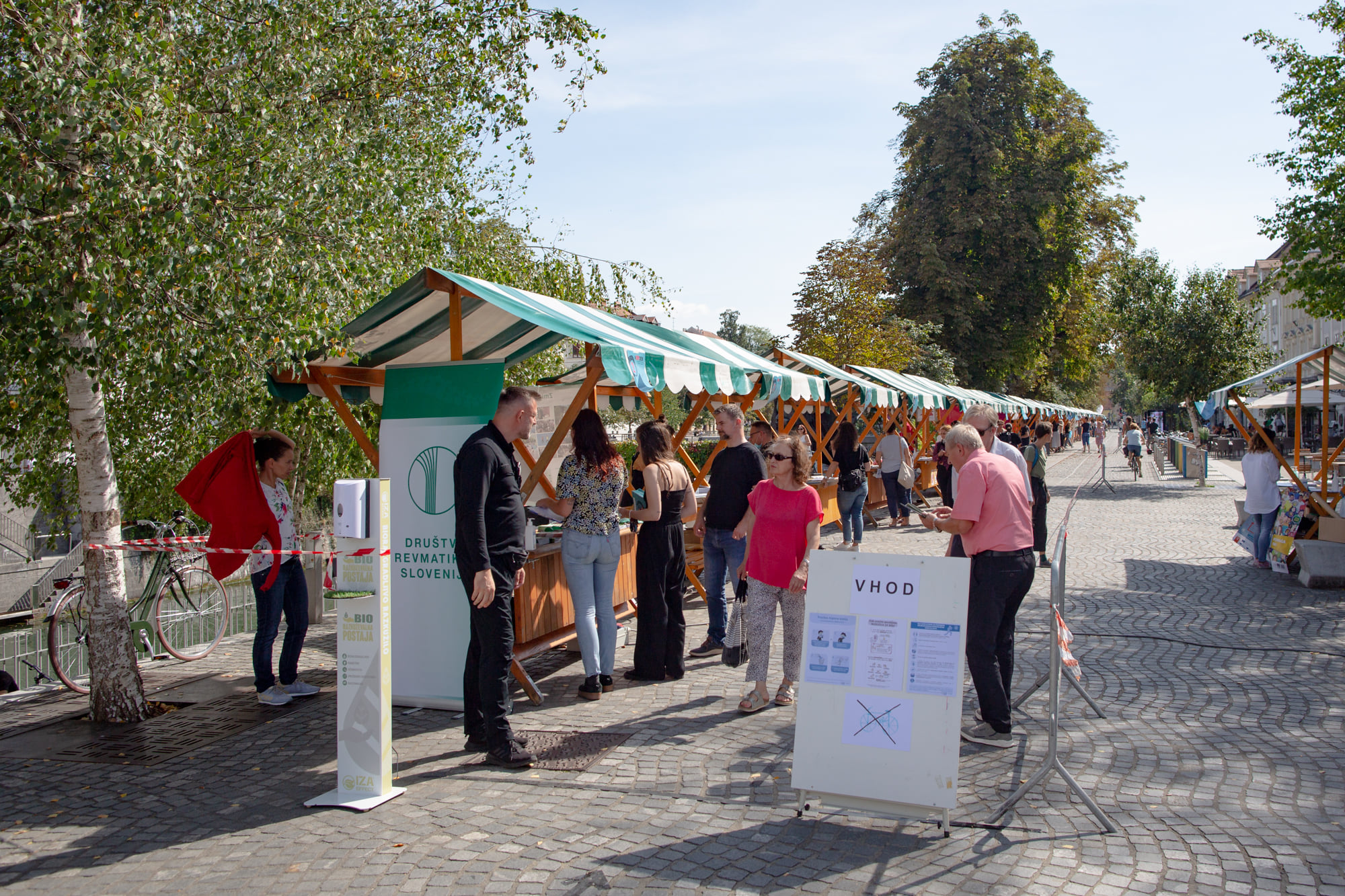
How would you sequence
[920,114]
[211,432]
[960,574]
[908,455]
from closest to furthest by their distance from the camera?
[960,574]
[211,432]
[908,455]
[920,114]

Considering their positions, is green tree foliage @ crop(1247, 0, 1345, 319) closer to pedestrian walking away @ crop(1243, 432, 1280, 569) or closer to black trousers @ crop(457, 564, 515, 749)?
pedestrian walking away @ crop(1243, 432, 1280, 569)

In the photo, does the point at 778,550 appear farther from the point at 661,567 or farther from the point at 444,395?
the point at 444,395

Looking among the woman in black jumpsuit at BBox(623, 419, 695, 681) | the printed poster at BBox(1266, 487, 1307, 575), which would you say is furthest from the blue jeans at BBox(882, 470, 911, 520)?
the woman in black jumpsuit at BBox(623, 419, 695, 681)

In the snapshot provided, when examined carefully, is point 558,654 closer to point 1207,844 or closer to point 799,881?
point 799,881

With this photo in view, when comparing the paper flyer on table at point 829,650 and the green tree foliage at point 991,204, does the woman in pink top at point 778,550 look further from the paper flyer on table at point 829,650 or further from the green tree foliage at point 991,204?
the green tree foliage at point 991,204

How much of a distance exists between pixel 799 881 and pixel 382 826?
6.09 ft

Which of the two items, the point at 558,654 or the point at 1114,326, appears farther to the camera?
the point at 1114,326

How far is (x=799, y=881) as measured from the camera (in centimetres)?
362

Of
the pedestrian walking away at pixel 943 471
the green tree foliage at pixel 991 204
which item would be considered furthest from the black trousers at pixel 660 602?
the green tree foliage at pixel 991 204

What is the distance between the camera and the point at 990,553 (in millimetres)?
5094

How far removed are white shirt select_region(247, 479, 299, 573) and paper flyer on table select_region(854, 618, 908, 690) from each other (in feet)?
12.7

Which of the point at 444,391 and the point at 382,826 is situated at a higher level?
the point at 444,391

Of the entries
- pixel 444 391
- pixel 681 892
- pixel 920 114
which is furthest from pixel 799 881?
pixel 920 114

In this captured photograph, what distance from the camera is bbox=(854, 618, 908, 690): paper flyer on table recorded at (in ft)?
13.8
